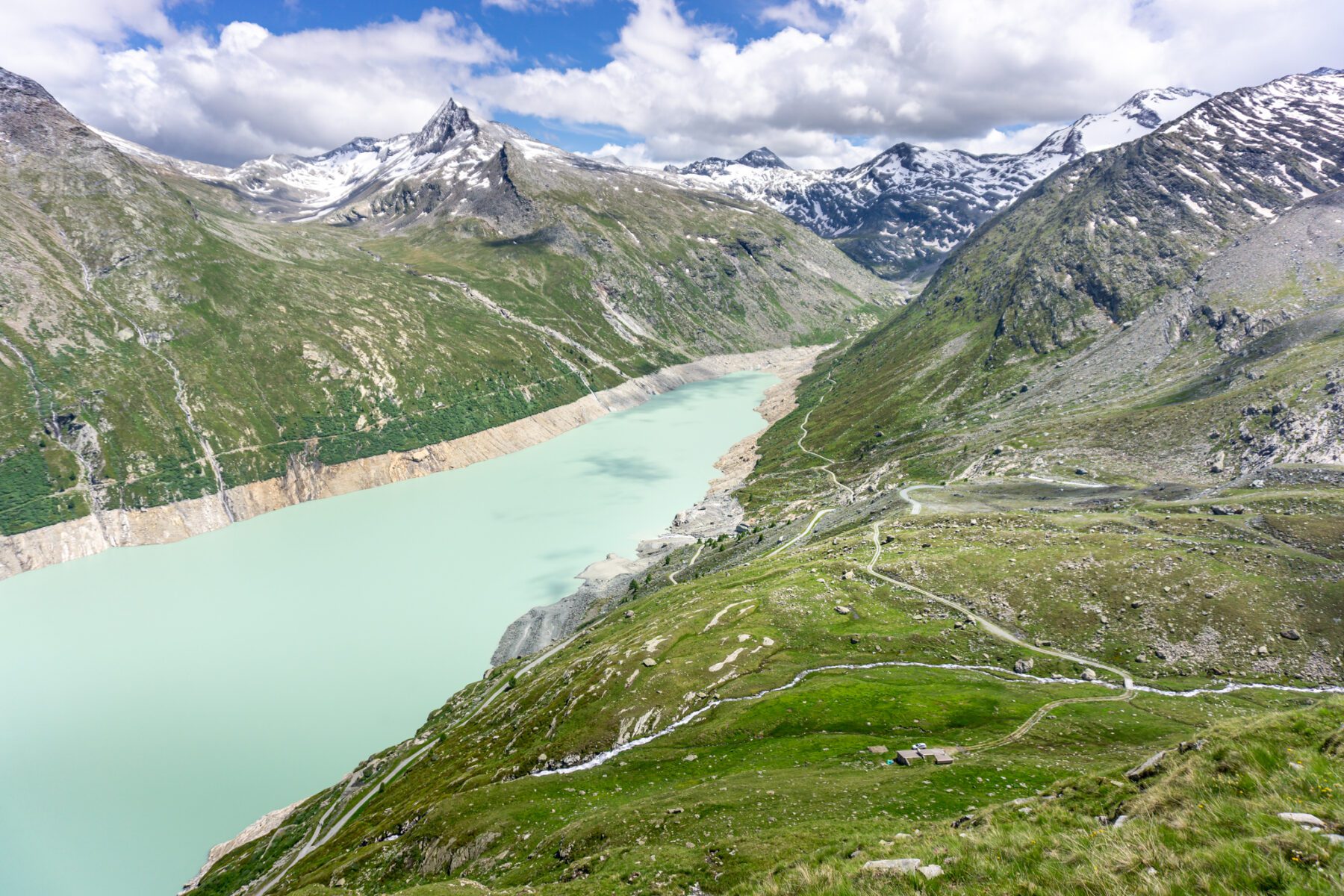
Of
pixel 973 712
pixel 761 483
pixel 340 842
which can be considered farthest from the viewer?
pixel 761 483

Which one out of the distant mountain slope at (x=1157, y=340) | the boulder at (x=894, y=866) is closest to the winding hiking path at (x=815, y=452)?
the distant mountain slope at (x=1157, y=340)

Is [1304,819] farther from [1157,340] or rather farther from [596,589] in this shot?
[1157,340]

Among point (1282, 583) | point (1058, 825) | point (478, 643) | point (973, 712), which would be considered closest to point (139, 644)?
point (478, 643)

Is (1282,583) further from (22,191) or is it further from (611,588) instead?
(22,191)

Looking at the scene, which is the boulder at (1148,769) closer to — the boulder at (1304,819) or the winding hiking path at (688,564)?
the boulder at (1304,819)

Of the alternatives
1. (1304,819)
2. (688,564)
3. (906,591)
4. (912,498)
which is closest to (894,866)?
(1304,819)

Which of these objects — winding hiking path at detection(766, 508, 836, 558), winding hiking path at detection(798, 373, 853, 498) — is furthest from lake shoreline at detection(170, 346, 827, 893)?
winding hiking path at detection(798, 373, 853, 498)
